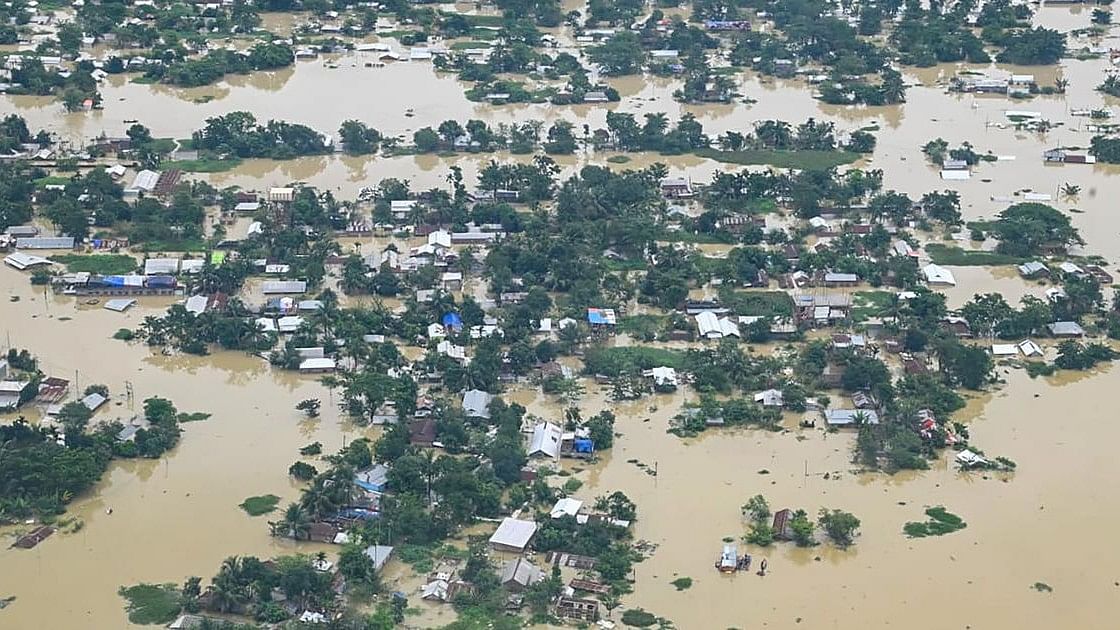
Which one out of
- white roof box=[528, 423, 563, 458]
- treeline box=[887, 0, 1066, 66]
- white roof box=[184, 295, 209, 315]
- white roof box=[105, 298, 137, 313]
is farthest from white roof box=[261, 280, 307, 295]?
treeline box=[887, 0, 1066, 66]

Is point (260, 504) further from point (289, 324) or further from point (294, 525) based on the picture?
point (289, 324)

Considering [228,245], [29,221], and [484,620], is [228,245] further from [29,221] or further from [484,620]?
[484,620]

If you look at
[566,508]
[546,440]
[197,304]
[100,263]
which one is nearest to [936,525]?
[566,508]

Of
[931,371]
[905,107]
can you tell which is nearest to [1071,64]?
[905,107]

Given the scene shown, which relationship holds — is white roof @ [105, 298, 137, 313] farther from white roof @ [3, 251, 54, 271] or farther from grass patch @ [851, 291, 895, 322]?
grass patch @ [851, 291, 895, 322]

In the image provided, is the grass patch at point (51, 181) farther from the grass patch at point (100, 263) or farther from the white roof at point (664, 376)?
the white roof at point (664, 376)

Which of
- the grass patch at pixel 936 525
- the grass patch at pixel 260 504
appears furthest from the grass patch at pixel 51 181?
the grass patch at pixel 936 525
